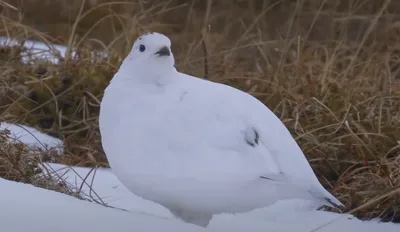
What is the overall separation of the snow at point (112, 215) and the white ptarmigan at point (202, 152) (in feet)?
0.26

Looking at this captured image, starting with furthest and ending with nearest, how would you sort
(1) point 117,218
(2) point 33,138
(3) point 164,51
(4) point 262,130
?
(2) point 33,138, (3) point 164,51, (4) point 262,130, (1) point 117,218

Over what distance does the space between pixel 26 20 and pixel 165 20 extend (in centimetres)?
102

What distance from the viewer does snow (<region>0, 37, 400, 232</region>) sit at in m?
1.83

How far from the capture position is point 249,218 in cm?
235

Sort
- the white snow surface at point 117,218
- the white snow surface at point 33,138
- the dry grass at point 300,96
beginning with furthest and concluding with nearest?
the white snow surface at point 33,138 < the dry grass at point 300,96 < the white snow surface at point 117,218

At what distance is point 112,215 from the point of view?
1907mm

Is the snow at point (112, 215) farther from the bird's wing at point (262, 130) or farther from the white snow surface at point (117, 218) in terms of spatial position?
the bird's wing at point (262, 130)

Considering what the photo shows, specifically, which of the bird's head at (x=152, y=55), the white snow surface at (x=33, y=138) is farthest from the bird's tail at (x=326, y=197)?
the white snow surface at (x=33, y=138)

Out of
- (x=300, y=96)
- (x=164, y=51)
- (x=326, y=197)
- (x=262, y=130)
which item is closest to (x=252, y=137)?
(x=262, y=130)

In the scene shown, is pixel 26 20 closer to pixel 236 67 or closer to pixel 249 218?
pixel 236 67

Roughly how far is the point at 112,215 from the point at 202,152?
246mm

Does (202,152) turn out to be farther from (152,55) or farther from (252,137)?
(152,55)

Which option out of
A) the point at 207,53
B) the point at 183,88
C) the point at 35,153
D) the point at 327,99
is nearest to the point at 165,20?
the point at 207,53

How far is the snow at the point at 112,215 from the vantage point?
183 centimetres
